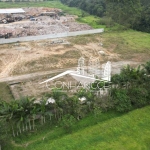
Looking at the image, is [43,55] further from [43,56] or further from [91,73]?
[91,73]

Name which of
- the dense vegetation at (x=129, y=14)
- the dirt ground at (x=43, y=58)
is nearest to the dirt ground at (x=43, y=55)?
the dirt ground at (x=43, y=58)

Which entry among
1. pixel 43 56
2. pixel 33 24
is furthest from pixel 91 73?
pixel 33 24

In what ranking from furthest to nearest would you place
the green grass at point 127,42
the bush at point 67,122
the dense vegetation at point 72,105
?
the green grass at point 127,42 → the bush at point 67,122 → the dense vegetation at point 72,105

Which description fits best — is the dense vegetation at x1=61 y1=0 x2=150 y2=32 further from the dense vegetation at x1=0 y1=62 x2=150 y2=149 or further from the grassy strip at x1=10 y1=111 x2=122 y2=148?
the grassy strip at x1=10 y1=111 x2=122 y2=148

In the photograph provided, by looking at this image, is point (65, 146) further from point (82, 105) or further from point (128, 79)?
point (128, 79)

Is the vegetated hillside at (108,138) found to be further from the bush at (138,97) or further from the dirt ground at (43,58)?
the dirt ground at (43,58)

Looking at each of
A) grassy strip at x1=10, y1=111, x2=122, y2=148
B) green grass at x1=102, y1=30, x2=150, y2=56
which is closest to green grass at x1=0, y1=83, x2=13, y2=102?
grassy strip at x1=10, y1=111, x2=122, y2=148
